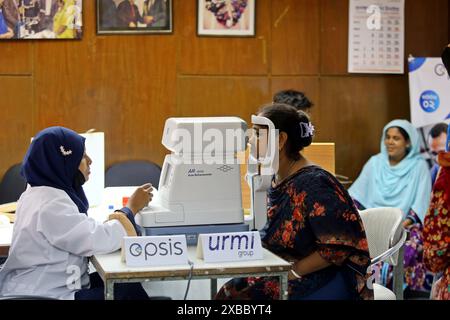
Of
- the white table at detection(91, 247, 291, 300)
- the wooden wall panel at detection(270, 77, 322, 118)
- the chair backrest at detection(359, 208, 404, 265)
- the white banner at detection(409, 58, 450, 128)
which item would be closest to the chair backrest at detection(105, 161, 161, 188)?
the wooden wall panel at detection(270, 77, 322, 118)

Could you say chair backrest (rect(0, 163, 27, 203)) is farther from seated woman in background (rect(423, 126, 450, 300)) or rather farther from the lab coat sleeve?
seated woman in background (rect(423, 126, 450, 300))

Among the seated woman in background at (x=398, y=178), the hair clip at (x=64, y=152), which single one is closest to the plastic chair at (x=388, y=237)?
the hair clip at (x=64, y=152)

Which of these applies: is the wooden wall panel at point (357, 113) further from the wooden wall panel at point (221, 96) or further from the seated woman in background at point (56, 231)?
the seated woman in background at point (56, 231)

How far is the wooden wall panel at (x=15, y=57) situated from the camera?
577 centimetres

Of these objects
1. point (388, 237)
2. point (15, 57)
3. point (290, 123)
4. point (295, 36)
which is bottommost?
point (388, 237)

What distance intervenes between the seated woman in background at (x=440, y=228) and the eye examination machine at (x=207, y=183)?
699 millimetres

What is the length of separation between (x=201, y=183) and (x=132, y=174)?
2730mm

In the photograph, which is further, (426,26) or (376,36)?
(426,26)

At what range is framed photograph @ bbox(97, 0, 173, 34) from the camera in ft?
18.9

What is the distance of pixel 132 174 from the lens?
5.73 m

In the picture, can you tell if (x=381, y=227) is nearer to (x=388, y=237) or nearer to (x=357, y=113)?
(x=388, y=237)

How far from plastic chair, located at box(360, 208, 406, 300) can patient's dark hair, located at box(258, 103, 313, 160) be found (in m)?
0.80

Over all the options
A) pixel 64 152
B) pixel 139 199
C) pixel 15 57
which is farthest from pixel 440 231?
pixel 15 57

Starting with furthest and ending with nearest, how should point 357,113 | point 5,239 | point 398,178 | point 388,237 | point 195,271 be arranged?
point 357,113 → point 398,178 → point 388,237 → point 5,239 → point 195,271
